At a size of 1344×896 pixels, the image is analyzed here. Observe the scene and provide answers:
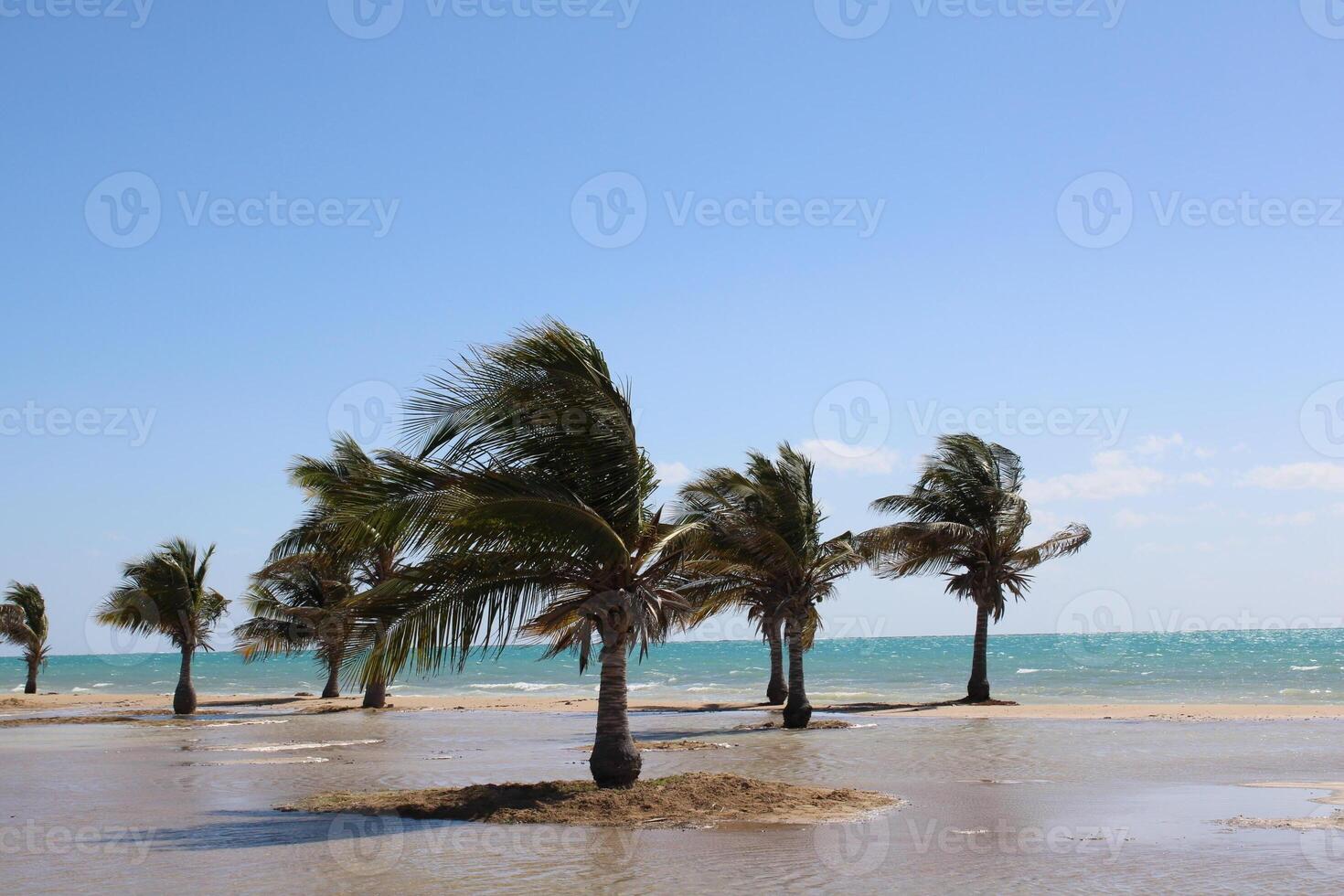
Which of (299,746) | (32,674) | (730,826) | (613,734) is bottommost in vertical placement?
(32,674)

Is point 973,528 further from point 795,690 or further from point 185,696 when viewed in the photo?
point 185,696

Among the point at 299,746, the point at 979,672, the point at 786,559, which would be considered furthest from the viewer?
the point at 979,672

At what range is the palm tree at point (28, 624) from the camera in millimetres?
52969

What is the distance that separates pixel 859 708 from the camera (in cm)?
3762

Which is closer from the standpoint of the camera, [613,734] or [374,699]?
Answer: [613,734]

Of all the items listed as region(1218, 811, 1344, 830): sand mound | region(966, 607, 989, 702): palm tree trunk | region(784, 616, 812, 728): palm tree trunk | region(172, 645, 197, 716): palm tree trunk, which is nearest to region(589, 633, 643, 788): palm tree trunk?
region(1218, 811, 1344, 830): sand mound

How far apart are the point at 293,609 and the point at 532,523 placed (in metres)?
26.5

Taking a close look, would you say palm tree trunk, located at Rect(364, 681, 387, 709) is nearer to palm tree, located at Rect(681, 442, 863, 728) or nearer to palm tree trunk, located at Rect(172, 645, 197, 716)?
palm tree trunk, located at Rect(172, 645, 197, 716)

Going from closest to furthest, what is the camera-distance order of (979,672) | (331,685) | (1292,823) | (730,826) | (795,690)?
(1292,823), (730,826), (795,690), (979,672), (331,685)

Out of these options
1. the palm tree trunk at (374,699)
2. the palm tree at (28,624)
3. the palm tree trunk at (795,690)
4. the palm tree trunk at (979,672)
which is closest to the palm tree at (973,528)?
the palm tree trunk at (979,672)

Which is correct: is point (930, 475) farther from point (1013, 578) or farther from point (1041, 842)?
point (1041, 842)

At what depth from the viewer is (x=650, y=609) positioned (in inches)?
591

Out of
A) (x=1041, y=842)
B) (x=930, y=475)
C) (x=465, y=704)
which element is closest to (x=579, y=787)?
(x=1041, y=842)

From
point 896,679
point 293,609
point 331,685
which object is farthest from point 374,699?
point 896,679
